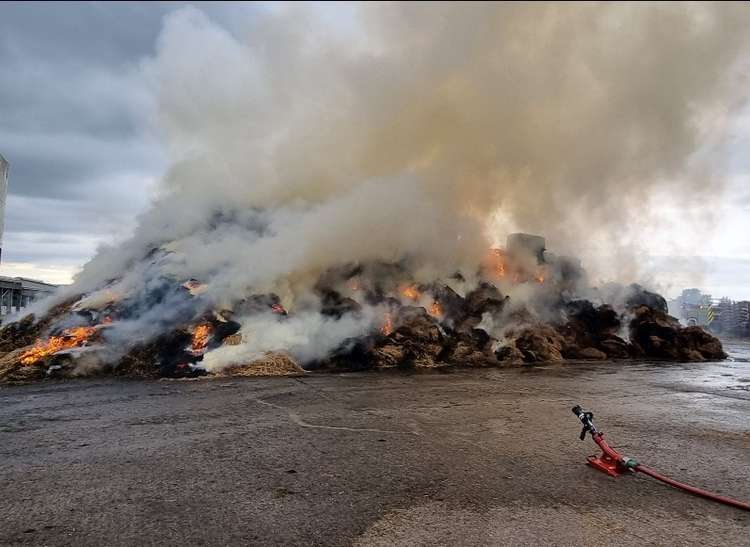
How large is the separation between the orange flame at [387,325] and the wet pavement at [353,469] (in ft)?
23.5

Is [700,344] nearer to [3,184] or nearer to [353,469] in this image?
[353,469]

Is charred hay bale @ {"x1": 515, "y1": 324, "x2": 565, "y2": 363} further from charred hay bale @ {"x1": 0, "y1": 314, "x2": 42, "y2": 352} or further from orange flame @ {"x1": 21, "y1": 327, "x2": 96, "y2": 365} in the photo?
charred hay bale @ {"x1": 0, "y1": 314, "x2": 42, "y2": 352}

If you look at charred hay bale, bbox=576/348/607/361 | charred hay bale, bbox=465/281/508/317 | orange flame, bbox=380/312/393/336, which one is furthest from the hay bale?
charred hay bale, bbox=576/348/607/361

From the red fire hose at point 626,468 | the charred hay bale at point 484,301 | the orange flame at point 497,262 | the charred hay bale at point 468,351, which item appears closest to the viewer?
the red fire hose at point 626,468

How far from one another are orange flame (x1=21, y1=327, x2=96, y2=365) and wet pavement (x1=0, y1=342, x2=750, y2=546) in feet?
8.66

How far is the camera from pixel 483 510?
450cm

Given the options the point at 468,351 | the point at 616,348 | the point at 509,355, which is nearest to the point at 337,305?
the point at 468,351

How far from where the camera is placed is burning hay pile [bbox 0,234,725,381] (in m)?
14.1

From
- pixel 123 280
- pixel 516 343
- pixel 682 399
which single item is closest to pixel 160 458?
pixel 682 399

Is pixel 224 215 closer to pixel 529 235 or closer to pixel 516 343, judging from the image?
pixel 516 343

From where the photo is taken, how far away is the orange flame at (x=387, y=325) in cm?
1817

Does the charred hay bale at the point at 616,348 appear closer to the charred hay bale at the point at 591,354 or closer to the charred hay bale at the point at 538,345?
the charred hay bale at the point at 591,354

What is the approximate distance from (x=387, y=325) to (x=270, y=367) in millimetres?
5700

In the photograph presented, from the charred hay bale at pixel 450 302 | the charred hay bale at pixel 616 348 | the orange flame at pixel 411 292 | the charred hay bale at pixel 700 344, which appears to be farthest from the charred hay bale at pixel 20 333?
the charred hay bale at pixel 700 344
